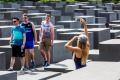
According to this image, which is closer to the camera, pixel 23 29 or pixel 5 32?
pixel 23 29

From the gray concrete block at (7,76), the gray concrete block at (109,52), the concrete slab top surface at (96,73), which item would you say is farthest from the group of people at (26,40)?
the concrete slab top surface at (96,73)

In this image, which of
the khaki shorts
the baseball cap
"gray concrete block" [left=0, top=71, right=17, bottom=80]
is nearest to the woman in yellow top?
the baseball cap

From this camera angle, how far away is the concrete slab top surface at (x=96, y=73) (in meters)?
7.09

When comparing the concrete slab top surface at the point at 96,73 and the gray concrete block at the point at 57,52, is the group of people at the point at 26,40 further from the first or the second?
the concrete slab top surface at the point at 96,73

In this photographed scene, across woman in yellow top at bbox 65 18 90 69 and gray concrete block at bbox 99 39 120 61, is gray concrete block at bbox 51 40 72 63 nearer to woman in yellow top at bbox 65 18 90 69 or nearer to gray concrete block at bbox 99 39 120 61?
gray concrete block at bbox 99 39 120 61

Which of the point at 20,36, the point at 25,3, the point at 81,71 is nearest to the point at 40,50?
the point at 20,36

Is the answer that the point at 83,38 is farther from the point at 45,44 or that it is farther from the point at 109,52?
the point at 109,52

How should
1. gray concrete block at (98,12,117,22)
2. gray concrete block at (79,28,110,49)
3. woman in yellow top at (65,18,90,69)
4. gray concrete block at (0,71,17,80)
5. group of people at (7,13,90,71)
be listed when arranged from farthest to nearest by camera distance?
gray concrete block at (98,12,117,22)
gray concrete block at (79,28,110,49)
group of people at (7,13,90,71)
woman in yellow top at (65,18,90,69)
gray concrete block at (0,71,17,80)

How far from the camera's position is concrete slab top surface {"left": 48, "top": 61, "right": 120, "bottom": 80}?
7094 mm

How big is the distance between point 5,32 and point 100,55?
3862 mm

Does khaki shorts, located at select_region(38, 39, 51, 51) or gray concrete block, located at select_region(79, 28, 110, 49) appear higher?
khaki shorts, located at select_region(38, 39, 51, 51)

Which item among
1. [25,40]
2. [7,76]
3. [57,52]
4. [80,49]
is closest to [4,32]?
[57,52]

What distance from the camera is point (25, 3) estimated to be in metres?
36.2

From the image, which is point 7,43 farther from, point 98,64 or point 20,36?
point 98,64
